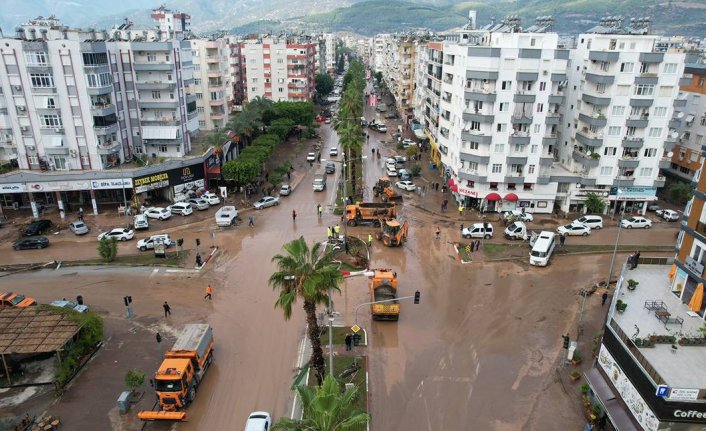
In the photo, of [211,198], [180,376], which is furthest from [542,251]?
[211,198]

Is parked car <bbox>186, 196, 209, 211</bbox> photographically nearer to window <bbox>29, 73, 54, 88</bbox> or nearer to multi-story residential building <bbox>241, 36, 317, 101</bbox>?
window <bbox>29, 73, 54, 88</bbox>

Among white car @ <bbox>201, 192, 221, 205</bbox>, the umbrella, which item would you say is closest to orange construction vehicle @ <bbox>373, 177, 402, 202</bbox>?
white car @ <bbox>201, 192, 221, 205</bbox>

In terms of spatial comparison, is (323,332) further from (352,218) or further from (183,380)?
(352,218)

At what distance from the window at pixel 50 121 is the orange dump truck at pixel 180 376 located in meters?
40.3

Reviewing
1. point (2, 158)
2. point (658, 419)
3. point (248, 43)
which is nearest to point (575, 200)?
point (658, 419)

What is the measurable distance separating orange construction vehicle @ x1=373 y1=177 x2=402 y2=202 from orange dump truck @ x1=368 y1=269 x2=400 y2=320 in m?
25.6

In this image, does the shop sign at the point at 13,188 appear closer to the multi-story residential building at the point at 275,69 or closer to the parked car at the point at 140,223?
the parked car at the point at 140,223

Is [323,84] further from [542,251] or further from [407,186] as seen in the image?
[542,251]

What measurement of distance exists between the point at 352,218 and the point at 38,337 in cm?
3392

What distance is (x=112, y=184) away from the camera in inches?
2277

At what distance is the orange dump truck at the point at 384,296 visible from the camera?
1431 inches

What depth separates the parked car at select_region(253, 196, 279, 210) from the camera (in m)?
62.1

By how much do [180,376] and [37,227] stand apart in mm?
37606

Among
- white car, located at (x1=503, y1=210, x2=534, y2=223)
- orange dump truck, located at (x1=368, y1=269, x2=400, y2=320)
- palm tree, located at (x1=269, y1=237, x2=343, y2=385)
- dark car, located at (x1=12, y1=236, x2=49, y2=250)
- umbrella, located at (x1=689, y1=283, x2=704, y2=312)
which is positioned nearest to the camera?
palm tree, located at (x1=269, y1=237, x2=343, y2=385)
